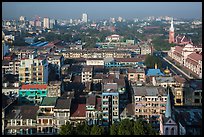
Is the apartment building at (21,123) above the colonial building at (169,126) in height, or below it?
below

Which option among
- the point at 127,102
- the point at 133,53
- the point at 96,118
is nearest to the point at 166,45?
the point at 133,53

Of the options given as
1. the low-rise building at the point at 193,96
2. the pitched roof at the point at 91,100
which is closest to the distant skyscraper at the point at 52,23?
the low-rise building at the point at 193,96

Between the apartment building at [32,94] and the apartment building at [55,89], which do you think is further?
the apartment building at [32,94]

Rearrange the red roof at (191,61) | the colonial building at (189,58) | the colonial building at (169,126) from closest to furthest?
the colonial building at (169,126) < the colonial building at (189,58) < the red roof at (191,61)

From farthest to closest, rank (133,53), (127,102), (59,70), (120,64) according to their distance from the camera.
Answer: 1. (133,53)
2. (120,64)
3. (59,70)
4. (127,102)

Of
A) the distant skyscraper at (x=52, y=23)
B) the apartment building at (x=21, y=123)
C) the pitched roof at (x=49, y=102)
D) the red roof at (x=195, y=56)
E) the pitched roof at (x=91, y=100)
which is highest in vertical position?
the distant skyscraper at (x=52, y=23)

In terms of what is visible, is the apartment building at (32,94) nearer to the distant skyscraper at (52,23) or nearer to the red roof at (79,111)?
the red roof at (79,111)

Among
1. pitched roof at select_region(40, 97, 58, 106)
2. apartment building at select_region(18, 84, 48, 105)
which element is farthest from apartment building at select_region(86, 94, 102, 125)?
apartment building at select_region(18, 84, 48, 105)

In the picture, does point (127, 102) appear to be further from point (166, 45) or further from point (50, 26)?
point (50, 26)
